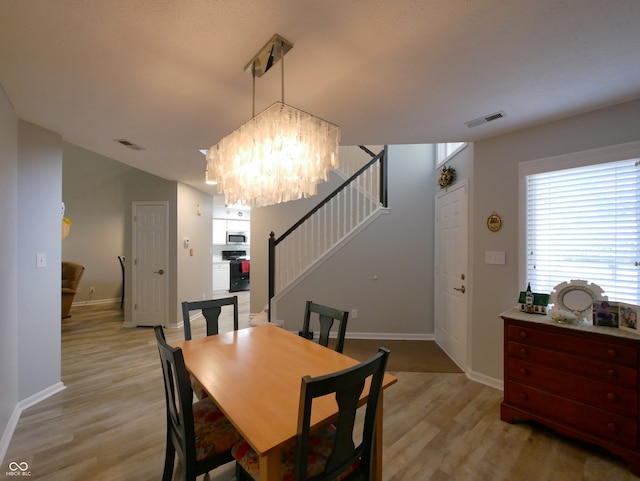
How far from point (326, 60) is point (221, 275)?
7.42 m

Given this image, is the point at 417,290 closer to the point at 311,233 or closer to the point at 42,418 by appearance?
the point at 311,233

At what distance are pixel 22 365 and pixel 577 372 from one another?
4.29 m

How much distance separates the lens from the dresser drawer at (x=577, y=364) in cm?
176

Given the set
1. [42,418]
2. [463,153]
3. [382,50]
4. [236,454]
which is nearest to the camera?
[236,454]

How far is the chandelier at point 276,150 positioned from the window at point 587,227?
2013mm

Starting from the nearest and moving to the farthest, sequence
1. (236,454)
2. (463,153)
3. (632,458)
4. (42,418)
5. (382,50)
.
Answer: (236,454) → (382,50) → (632,458) → (42,418) → (463,153)

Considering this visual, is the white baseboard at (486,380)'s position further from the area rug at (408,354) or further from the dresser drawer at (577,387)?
the dresser drawer at (577,387)

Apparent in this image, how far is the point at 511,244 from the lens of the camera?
2664 mm

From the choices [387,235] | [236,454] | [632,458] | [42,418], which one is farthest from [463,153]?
[42,418]

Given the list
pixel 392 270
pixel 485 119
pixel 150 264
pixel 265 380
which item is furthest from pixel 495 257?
pixel 150 264

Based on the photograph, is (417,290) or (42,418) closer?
(42,418)

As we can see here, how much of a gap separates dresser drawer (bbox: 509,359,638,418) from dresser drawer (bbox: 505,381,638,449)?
0.13ft

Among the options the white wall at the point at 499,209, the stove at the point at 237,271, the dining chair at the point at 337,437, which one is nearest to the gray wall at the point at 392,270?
the white wall at the point at 499,209

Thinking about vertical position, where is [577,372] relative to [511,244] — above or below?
below
